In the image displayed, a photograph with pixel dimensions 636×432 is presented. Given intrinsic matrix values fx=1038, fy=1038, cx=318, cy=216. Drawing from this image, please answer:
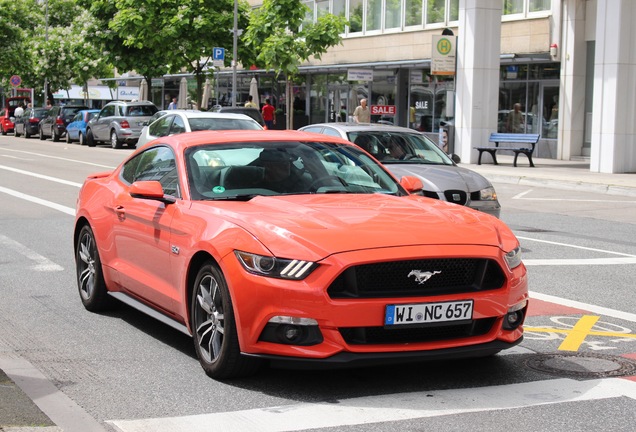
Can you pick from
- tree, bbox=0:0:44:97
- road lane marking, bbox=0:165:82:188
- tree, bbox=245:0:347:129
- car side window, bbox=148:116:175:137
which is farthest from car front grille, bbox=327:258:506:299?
tree, bbox=0:0:44:97

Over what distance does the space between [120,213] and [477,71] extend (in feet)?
82.8

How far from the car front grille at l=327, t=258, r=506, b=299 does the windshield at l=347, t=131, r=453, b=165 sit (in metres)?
7.74

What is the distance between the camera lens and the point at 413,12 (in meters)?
42.3

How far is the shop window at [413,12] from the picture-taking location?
42.0 metres

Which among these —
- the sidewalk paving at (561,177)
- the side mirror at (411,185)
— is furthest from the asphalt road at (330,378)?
the sidewalk paving at (561,177)

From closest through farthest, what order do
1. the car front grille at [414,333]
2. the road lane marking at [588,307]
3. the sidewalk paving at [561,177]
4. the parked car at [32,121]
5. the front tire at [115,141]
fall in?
the car front grille at [414,333] < the road lane marking at [588,307] < the sidewalk paving at [561,177] < the front tire at [115,141] < the parked car at [32,121]

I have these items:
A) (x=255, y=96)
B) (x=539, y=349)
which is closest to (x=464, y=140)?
(x=255, y=96)

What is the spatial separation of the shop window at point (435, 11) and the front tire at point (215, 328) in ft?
118

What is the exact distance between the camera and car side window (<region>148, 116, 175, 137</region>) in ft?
72.0

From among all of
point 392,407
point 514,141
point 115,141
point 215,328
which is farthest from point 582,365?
point 115,141

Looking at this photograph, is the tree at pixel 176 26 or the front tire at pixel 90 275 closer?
the front tire at pixel 90 275

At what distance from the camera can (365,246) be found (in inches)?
224

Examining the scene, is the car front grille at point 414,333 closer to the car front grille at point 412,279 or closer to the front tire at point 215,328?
the car front grille at point 412,279

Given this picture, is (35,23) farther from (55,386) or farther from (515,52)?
(55,386)
